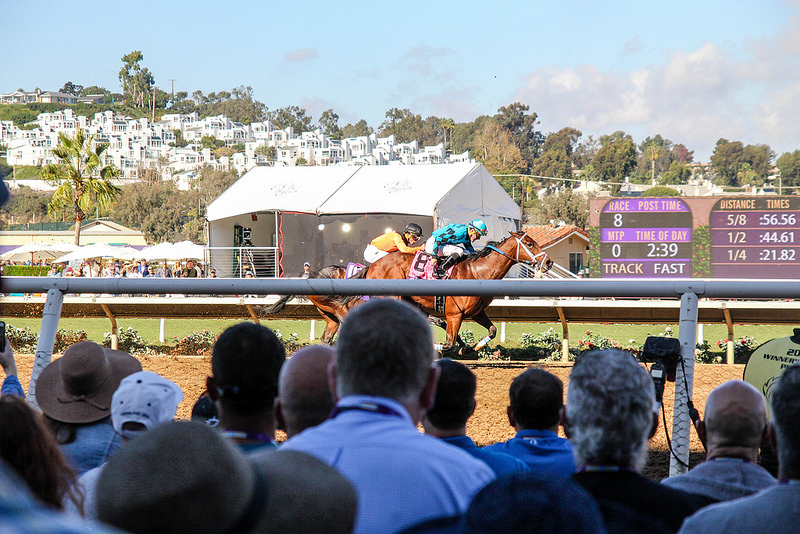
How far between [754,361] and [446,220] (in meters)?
13.5

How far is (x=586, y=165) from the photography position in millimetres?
117500

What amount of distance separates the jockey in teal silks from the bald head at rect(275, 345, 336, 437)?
6.90 metres

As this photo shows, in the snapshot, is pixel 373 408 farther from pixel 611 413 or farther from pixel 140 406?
pixel 140 406

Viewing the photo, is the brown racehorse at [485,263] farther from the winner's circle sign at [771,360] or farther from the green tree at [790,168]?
the green tree at [790,168]

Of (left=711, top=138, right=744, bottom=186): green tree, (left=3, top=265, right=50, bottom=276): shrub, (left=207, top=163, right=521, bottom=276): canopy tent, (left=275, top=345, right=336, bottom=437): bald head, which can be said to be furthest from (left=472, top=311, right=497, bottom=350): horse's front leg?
(left=711, top=138, right=744, bottom=186): green tree

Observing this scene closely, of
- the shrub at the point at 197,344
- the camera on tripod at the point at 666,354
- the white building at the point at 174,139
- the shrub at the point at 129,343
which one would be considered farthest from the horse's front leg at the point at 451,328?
the white building at the point at 174,139

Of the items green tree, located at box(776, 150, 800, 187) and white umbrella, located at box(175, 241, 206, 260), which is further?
green tree, located at box(776, 150, 800, 187)

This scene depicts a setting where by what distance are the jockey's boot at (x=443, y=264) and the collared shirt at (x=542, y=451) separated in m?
6.48

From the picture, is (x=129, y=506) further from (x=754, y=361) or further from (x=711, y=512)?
(x=754, y=361)

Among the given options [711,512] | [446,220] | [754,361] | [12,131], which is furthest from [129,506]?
[12,131]

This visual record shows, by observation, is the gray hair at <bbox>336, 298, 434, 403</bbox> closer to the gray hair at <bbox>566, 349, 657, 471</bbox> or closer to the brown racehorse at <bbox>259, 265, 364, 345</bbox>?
the gray hair at <bbox>566, 349, 657, 471</bbox>

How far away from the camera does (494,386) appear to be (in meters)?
6.83

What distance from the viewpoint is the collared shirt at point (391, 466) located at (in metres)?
1.22

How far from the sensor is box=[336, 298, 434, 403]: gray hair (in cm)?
136
